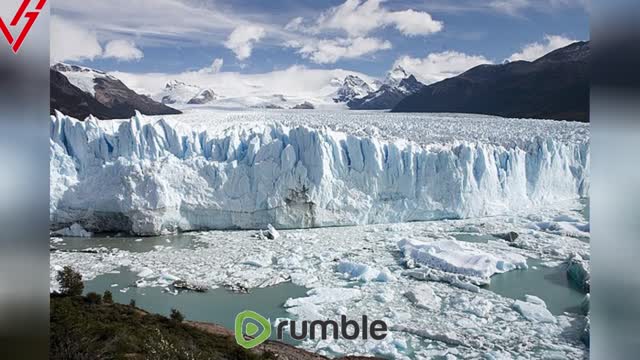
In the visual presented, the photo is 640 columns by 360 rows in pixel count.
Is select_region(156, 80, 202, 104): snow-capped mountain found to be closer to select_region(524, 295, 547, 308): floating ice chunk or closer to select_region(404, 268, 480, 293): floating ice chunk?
Answer: select_region(404, 268, 480, 293): floating ice chunk

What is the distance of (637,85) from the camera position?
191 cm

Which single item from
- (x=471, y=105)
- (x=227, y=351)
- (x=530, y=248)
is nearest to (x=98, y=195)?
(x=227, y=351)

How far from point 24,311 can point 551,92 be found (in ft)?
19.7

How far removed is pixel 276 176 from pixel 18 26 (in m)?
4.25

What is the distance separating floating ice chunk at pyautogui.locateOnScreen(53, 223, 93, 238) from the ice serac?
0.11 m

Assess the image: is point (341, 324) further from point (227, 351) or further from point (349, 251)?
point (349, 251)

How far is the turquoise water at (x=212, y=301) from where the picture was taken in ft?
12.6

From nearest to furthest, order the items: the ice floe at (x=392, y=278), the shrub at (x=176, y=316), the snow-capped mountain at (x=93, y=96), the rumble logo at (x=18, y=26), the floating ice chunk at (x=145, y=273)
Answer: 1. the rumble logo at (x=18, y=26)
2. the ice floe at (x=392, y=278)
3. the shrub at (x=176, y=316)
4. the floating ice chunk at (x=145, y=273)
5. the snow-capped mountain at (x=93, y=96)

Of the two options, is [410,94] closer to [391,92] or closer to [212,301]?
[391,92]

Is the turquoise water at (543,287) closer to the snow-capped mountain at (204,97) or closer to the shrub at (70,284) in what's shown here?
the snow-capped mountain at (204,97)

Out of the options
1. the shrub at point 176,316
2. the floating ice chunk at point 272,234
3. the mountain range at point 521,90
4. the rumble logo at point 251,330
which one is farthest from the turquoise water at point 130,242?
the mountain range at point 521,90

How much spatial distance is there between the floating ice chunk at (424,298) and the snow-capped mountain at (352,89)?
2.10 metres

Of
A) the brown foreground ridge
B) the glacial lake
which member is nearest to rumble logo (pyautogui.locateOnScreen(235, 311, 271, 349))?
the brown foreground ridge

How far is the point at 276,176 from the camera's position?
21.2 ft
